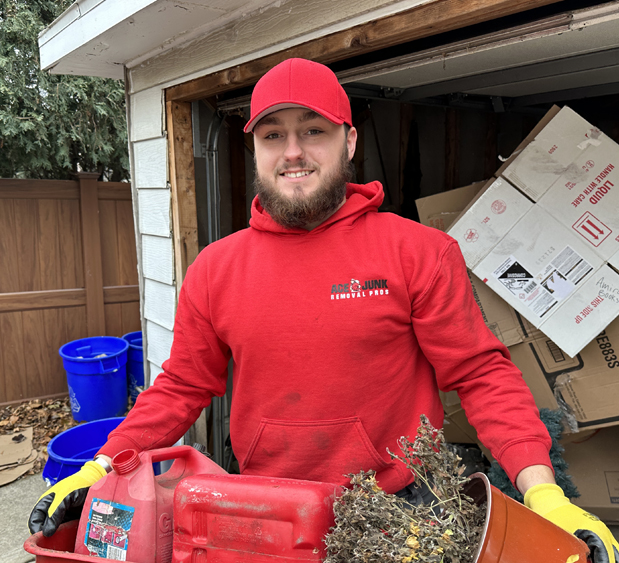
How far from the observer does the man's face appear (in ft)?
4.82

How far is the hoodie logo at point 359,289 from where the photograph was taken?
4.61 ft

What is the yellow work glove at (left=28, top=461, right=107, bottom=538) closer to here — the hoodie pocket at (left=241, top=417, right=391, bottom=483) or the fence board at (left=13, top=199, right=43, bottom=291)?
the hoodie pocket at (left=241, top=417, right=391, bottom=483)

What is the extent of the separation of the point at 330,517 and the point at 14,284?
502 cm

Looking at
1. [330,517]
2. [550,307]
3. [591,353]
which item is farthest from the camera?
[591,353]

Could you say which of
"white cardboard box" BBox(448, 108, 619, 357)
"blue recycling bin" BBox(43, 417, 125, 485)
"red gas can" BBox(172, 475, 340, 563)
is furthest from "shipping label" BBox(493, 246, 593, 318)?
"blue recycling bin" BBox(43, 417, 125, 485)

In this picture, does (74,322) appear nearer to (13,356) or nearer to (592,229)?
(13,356)

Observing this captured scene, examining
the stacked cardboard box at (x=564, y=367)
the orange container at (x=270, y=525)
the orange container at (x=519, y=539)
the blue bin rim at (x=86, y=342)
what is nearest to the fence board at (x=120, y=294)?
the blue bin rim at (x=86, y=342)

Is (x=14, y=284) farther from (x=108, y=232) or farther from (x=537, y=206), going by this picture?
(x=537, y=206)

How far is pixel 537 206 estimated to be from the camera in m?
2.27

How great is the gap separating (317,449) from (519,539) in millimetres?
737

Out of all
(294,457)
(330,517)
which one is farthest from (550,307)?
(330,517)

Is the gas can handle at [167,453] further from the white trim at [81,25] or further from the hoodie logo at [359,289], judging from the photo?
the white trim at [81,25]

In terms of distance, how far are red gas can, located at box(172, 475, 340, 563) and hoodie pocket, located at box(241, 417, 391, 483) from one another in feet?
1.29

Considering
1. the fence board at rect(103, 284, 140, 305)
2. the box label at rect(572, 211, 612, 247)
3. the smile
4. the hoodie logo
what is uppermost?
the smile
